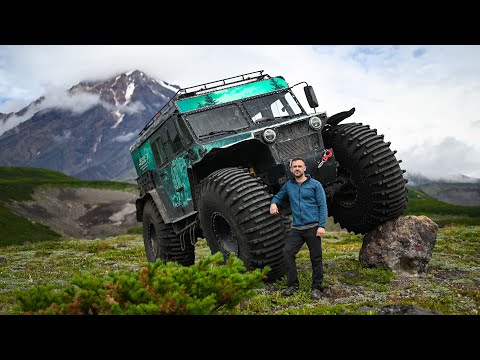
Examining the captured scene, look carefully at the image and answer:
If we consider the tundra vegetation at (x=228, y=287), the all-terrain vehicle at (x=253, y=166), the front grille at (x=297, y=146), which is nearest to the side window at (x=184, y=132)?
the all-terrain vehicle at (x=253, y=166)

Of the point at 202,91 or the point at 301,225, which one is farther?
the point at 202,91

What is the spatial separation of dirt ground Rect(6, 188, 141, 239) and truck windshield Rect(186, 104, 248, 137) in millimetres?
61589

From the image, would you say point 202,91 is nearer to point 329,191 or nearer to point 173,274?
point 329,191

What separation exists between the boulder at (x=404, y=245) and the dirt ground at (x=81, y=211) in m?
63.1

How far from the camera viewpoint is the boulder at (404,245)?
30.5 feet

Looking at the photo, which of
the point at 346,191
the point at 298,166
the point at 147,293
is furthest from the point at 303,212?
the point at 147,293

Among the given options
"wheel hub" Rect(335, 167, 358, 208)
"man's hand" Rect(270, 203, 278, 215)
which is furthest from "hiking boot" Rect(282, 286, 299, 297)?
"wheel hub" Rect(335, 167, 358, 208)

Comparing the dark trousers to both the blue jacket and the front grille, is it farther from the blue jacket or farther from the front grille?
the front grille

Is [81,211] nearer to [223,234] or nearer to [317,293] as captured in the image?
[223,234]

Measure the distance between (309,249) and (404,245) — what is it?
271 cm

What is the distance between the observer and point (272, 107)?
1080 cm
